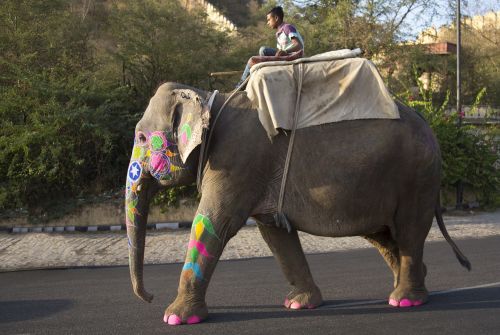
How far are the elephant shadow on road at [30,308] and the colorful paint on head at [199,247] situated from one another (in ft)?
5.29

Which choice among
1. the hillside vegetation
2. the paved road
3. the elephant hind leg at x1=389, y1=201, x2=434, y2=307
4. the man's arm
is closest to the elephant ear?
the man's arm

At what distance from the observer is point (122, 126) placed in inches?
543

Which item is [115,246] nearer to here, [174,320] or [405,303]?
[174,320]

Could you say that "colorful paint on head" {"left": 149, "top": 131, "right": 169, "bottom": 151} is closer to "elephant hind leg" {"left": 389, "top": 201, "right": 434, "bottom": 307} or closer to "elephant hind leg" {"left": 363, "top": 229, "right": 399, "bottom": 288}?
"elephant hind leg" {"left": 389, "top": 201, "right": 434, "bottom": 307}

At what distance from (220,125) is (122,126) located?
937 cm

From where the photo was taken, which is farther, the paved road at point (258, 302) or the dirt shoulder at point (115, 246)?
the dirt shoulder at point (115, 246)

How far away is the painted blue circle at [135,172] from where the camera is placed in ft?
16.4

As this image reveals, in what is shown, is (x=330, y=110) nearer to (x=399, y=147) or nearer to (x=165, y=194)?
(x=399, y=147)

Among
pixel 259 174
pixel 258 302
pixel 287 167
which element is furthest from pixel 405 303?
pixel 259 174

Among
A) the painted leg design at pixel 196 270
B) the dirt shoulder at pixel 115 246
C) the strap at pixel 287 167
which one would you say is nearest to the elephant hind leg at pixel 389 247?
the strap at pixel 287 167

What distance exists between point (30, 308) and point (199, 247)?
2.15 meters

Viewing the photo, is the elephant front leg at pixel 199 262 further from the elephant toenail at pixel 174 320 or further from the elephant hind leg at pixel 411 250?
the elephant hind leg at pixel 411 250

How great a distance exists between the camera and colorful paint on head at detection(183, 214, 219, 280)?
15.4 feet

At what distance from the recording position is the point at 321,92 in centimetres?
501
